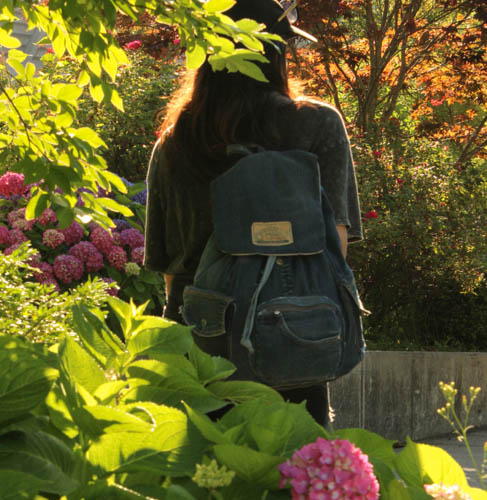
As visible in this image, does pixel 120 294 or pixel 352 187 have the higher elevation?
pixel 352 187

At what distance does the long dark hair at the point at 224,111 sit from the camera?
259cm

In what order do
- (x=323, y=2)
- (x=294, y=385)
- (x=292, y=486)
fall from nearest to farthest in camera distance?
(x=292, y=486) < (x=294, y=385) < (x=323, y=2)

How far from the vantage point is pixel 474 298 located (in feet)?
35.1

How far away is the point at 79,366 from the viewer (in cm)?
104

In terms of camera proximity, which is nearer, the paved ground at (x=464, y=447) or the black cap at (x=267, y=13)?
the black cap at (x=267, y=13)

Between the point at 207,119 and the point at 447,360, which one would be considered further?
the point at 447,360

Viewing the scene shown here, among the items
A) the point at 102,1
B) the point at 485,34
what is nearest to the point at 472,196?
the point at 485,34

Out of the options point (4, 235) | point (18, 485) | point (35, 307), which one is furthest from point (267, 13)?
point (4, 235)

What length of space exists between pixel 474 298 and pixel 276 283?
28.6 feet

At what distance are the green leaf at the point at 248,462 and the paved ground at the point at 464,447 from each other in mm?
5639

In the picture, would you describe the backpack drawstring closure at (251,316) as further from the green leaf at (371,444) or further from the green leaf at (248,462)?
the green leaf at (248,462)

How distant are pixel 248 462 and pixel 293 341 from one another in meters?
1.47

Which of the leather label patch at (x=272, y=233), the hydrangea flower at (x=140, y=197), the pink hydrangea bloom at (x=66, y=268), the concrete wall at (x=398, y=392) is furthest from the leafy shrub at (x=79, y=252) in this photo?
the leather label patch at (x=272, y=233)

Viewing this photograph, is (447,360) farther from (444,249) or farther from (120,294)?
(120,294)
